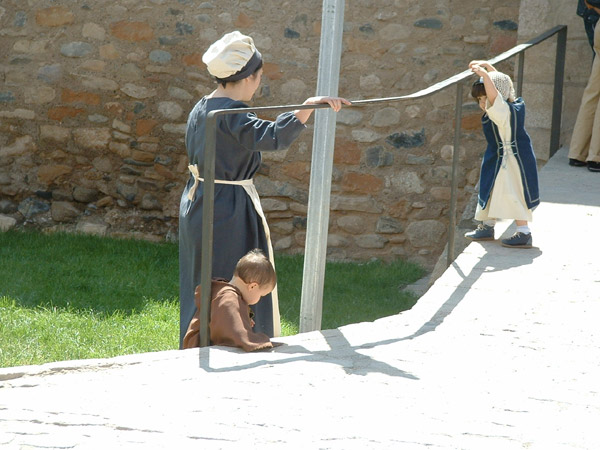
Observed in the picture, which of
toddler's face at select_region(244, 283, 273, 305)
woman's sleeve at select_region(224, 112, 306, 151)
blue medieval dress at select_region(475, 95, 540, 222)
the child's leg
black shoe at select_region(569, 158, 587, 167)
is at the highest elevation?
woman's sleeve at select_region(224, 112, 306, 151)

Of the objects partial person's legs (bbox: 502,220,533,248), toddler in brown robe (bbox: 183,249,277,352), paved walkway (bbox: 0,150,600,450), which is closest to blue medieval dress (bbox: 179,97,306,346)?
toddler in brown robe (bbox: 183,249,277,352)

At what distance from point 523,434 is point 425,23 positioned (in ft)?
15.5

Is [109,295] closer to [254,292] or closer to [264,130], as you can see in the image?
[254,292]

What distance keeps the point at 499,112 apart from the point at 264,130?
4.54 ft

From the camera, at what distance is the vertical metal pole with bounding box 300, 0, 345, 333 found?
11.6ft

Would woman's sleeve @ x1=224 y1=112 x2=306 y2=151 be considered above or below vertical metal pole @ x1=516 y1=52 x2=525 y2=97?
below

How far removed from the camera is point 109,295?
5574mm

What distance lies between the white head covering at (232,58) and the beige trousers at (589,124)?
2911 millimetres

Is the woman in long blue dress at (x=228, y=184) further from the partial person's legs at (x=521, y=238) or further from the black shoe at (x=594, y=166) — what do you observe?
Answer: the black shoe at (x=594, y=166)

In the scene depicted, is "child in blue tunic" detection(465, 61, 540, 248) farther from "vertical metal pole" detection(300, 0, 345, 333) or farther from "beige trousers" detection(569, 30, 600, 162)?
"beige trousers" detection(569, 30, 600, 162)

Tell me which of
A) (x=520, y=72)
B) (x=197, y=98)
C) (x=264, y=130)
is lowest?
(x=197, y=98)

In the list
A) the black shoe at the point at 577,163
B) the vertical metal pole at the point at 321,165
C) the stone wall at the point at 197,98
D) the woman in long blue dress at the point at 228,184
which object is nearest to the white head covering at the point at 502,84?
the vertical metal pole at the point at 321,165

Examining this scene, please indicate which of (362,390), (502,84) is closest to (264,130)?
(362,390)

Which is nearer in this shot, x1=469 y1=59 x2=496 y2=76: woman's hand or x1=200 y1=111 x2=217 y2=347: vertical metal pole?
x1=200 y1=111 x2=217 y2=347: vertical metal pole
